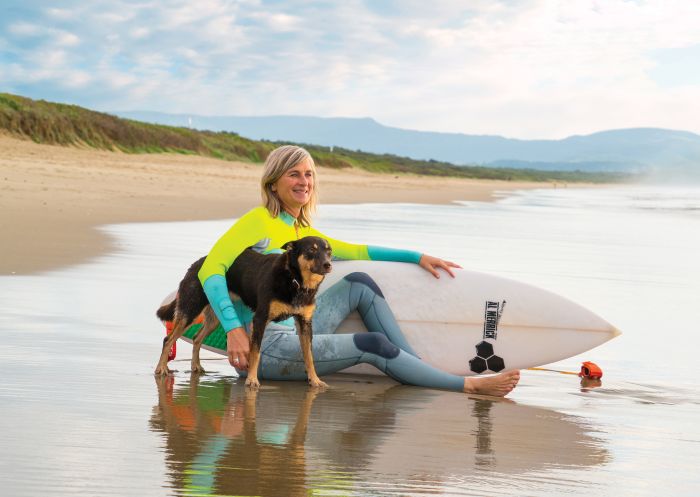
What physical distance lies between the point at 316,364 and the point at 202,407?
2.66 feet

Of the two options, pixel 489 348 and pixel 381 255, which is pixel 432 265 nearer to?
pixel 381 255

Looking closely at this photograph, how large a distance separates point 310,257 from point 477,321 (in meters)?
1.62

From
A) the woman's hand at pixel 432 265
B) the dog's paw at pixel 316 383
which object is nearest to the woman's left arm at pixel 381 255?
the woman's hand at pixel 432 265

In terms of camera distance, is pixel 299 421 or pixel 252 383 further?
pixel 252 383

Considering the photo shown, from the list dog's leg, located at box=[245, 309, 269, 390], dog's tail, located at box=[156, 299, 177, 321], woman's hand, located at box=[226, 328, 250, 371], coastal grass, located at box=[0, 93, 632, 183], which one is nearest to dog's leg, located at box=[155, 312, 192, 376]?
dog's tail, located at box=[156, 299, 177, 321]

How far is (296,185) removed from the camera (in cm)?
483

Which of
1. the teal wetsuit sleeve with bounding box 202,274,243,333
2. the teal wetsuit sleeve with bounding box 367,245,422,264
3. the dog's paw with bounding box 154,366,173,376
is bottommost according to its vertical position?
the dog's paw with bounding box 154,366,173,376

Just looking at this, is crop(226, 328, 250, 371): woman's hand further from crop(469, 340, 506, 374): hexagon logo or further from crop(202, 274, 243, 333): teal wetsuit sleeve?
crop(469, 340, 506, 374): hexagon logo

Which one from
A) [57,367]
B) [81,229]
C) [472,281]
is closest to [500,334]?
[472,281]

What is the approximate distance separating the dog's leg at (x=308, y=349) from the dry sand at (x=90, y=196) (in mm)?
3804

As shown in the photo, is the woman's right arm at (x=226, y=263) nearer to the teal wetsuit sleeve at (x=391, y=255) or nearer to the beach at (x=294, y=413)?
the beach at (x=294, y=413)

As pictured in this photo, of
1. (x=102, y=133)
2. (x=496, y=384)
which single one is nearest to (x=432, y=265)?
(x=496, y=384)

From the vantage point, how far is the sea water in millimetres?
3070

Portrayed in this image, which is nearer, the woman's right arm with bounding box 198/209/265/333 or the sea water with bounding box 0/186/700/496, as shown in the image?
the sea water with bounding box 0/186/700/496
